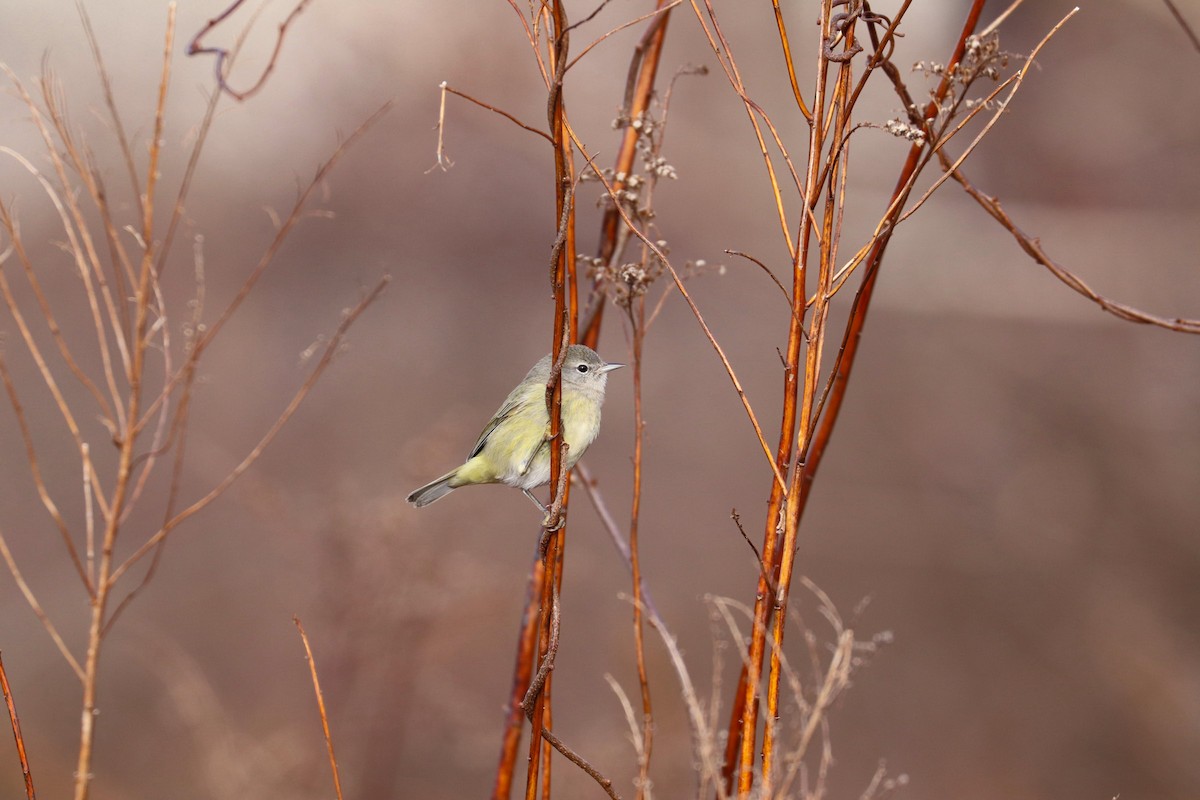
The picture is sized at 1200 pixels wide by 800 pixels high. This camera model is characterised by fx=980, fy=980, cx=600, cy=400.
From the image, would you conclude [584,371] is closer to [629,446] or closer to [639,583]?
[639,583]

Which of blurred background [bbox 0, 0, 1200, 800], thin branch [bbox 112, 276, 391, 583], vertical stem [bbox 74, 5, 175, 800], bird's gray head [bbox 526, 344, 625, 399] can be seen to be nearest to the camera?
vertical stem [bbox 74, 5, 175, 800]

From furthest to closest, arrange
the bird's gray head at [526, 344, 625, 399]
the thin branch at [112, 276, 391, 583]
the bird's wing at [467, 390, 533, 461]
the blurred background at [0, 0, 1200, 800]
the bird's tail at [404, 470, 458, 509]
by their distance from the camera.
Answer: the blurred background at [0, 0, 1200, 800] → the bird's tail at [404, 470, 458, 509] → the bird's wing at [467, 390, 533, 461] → the bird's gray head at [526, 344, 625, 399] → the thin branch at [112, 276, 391, 583]

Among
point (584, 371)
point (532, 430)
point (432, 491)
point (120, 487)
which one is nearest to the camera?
point (120, 487)

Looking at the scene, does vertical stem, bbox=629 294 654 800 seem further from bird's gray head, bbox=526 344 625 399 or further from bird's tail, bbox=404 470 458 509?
bird's tail, bbox=404 470 458 509

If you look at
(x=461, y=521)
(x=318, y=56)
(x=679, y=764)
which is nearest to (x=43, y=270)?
(x=318, y=56)

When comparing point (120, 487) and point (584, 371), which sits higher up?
point (584, 371)

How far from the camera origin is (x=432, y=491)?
12.5 feet

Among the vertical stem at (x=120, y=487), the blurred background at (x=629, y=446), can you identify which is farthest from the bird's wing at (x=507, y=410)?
the vertical stem at (x=120, y=487)

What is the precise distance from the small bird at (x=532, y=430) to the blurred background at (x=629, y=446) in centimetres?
123

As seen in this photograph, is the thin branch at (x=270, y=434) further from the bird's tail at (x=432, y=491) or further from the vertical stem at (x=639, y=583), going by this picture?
the bird's tail at (x=432, y=491)

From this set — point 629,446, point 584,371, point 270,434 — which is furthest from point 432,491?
point 629,446

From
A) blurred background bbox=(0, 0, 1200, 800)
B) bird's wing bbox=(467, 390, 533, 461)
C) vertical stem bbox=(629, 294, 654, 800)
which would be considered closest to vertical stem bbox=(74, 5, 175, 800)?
vertical stem bbox=(629, 294, 654, 800)

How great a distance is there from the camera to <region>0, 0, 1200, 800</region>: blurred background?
238 inches

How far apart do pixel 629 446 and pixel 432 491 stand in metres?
4.26
